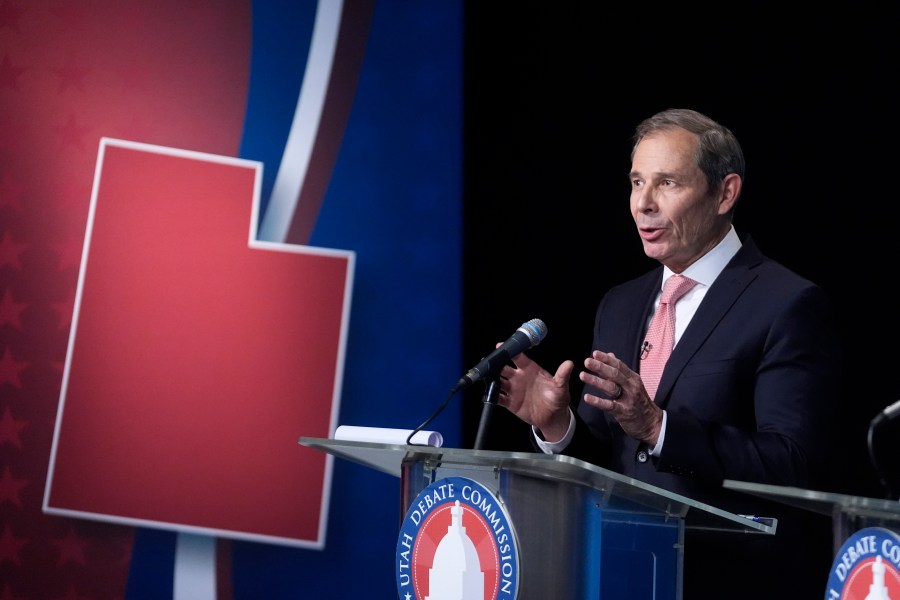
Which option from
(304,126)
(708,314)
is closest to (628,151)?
(304,126)

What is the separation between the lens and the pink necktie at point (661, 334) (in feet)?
7.96

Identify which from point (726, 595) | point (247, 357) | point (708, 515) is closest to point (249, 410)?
point (247, 357)

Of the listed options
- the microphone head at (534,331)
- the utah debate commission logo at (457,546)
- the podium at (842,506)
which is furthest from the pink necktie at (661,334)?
the podium at (842,506)

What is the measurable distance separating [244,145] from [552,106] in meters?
0.96

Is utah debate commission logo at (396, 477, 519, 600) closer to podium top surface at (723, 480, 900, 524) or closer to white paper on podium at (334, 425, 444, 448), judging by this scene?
white paper on podium at (334, 425, 444, 448)

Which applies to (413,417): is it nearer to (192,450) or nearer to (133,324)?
(192,450)

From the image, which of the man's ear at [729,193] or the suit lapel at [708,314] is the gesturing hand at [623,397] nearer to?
the suit lapel at [708,314]

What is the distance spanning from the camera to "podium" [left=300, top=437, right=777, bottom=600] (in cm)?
163

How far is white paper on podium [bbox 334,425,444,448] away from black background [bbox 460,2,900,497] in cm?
154

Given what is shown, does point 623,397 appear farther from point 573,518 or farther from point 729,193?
point 729,193

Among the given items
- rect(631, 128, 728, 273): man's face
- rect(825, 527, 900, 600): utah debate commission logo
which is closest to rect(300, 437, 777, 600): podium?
rect(825, 527, 900, 600): utah debate commission logo

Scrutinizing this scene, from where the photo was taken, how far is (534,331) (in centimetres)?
196

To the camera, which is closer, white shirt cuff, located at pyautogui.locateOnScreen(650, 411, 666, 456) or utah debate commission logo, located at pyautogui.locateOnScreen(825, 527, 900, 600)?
utah debate commission logo, located at pyautogui.locateOnScreen(825, 527, 900, 600)

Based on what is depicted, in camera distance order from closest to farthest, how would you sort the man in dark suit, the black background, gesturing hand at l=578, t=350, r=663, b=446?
gesturing hand at l=578, t=350, r=663, b=446, the man in dark suit, the black background
